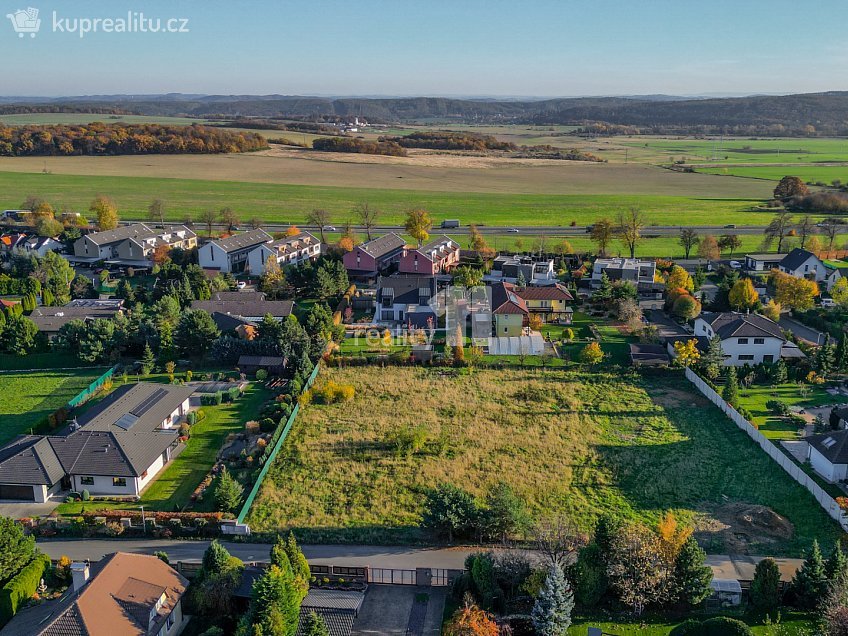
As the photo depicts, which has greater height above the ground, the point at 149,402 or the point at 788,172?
the point at 788,172

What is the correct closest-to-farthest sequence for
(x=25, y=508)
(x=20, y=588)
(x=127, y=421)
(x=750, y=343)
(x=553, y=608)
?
1. (x=553, y=608)
2. (x=20, y=588)
3. (x=25, y=508)
4. (x=127, y=421)
5. (x=750, y=343)

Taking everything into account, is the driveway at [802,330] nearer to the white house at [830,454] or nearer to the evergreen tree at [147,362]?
the white house at [830,454]

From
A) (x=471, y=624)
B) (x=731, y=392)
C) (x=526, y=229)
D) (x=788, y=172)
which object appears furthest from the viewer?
(x=788, y=172)

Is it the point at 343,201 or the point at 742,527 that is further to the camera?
the point at 343,201

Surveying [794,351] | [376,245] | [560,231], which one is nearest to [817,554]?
[794,351]

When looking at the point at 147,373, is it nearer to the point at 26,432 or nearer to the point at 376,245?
the point at 26,432

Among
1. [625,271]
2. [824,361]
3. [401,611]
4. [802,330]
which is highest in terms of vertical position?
[625,271]

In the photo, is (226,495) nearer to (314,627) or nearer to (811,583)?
(314,627)

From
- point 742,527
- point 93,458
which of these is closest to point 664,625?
point 742,527
